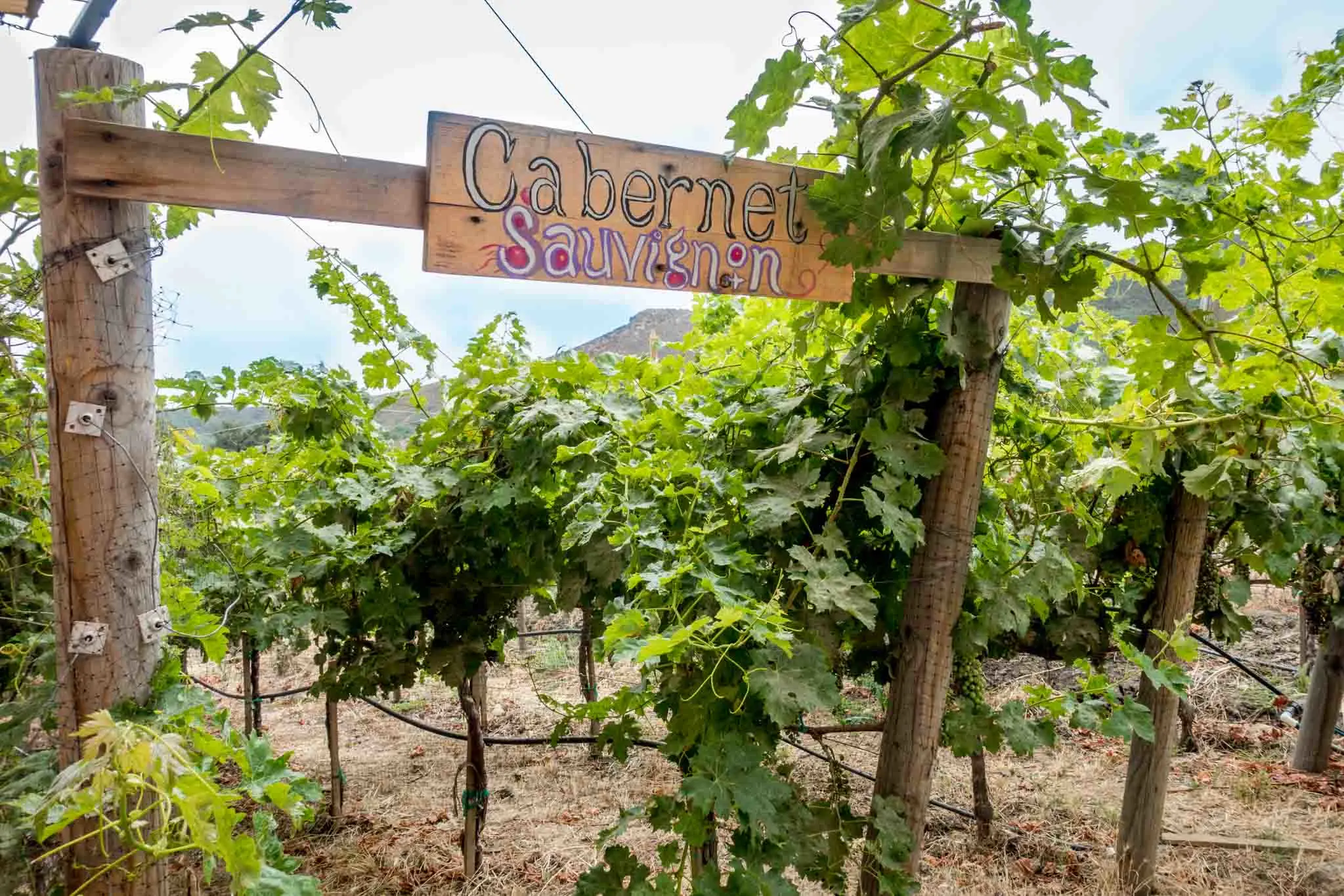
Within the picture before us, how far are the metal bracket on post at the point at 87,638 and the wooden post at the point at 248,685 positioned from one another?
1709 millimetres

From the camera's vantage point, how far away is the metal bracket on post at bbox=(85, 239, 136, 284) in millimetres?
1230

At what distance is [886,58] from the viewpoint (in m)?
1.38

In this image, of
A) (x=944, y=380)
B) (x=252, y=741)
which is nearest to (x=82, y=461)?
(x=252, y=741)

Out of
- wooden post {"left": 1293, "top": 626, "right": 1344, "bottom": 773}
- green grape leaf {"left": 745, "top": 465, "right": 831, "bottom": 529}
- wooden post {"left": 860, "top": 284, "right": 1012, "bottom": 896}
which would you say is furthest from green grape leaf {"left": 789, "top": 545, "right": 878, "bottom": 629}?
wooden post {"left": 1293, "top": 626, "right": 1344, "bottom": 773}

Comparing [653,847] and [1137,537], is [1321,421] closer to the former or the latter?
[1137,537]

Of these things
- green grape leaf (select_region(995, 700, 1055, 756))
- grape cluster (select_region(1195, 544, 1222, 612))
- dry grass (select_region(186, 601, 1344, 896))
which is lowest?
dry grass (select_region(186, 601, 1344, 896))

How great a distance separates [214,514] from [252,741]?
4.67ft

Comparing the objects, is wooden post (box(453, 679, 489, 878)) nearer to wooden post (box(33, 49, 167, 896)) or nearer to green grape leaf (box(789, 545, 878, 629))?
wooden post (box(33, 49, 167, 896))

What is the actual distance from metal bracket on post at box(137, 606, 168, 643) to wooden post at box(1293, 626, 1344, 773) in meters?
4.36

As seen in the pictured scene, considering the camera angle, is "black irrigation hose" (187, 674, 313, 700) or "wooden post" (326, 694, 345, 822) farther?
"wooden post" (326, 694, 345, 822)

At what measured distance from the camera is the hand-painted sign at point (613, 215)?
4.25 feet

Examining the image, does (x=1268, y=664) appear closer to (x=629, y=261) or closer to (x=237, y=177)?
(x=629, y=261)

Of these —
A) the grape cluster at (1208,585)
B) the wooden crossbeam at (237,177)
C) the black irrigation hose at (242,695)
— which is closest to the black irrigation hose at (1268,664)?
the grape cluster at (1208,585)

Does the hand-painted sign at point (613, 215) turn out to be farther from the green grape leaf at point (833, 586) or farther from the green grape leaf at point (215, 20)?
the green grape leaf at point (833, 586)
